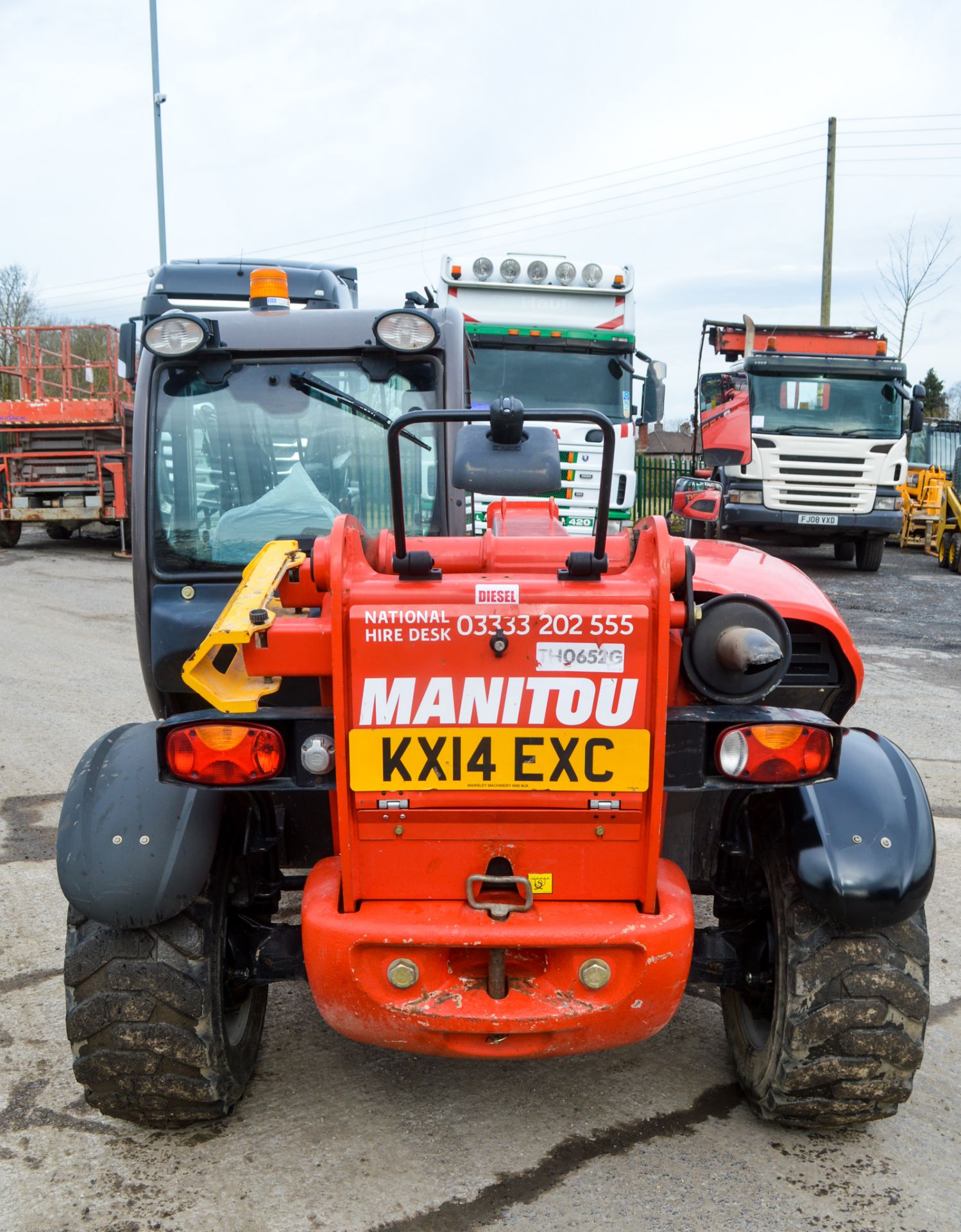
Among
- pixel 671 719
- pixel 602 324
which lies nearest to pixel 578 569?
pixel 671 719

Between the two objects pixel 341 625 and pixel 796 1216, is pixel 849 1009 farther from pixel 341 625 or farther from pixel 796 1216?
pixel 341 625

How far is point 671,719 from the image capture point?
2348mm

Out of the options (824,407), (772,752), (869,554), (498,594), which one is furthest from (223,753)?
(869,554)

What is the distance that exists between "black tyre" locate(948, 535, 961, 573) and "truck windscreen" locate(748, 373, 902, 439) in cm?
190

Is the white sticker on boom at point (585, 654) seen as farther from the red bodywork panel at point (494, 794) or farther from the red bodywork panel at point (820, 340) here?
the red bodywork panel at point (820, 340)

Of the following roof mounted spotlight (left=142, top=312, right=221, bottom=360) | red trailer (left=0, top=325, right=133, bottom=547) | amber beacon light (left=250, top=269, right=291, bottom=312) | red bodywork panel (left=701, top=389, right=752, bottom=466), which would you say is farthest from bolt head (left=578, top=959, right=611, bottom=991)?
red trailer (left=0, top=325, right=133, bottom=547)

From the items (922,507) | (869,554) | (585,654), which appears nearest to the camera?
(585,654)

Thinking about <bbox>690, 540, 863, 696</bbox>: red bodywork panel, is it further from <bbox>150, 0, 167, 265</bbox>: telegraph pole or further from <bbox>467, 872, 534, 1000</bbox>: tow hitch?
<bbox>150, 0, 167, 265</bbox>: telegraph pole

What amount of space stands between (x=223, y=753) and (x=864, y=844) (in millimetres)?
1521

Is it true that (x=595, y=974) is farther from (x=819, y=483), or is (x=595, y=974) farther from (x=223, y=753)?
(x=819, y=483)

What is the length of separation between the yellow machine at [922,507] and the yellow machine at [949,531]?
615mm

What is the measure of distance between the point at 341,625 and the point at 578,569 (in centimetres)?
53

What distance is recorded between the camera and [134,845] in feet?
8.30

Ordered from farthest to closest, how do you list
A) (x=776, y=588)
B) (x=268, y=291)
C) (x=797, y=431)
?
(x=797, y=431) < (x=268, y=291) < (x=776, y=588)
